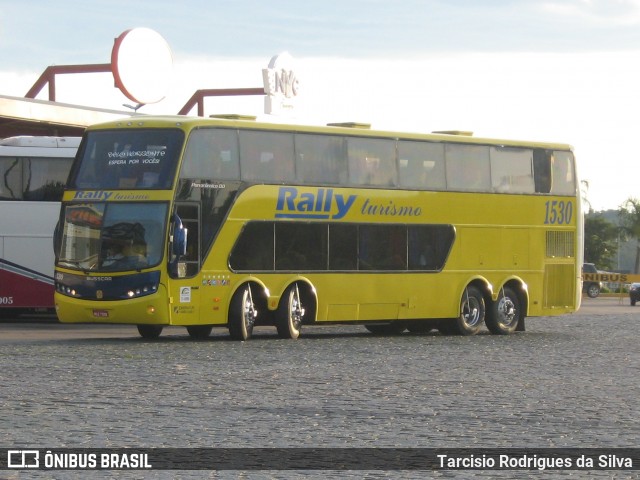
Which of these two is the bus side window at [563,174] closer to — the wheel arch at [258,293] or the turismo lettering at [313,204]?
the turismo lettering at [313,204]

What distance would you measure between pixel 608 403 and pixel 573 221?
17.5 meters

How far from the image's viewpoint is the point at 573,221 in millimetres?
31984

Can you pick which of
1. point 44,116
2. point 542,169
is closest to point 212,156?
point 542,169

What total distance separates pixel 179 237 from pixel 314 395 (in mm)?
Answer: 9440

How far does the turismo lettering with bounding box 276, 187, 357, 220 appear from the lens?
26.4 meters

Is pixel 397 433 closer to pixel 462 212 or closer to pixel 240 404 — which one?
pixel 240 404

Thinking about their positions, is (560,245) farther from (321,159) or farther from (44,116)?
(44,116)

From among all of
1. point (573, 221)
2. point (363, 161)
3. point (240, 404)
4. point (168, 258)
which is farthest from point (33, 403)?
point (573, 221)

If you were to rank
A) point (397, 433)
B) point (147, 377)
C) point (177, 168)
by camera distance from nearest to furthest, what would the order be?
1. point (397, 433)
2. point (147, 377)
3. point (177, 168)

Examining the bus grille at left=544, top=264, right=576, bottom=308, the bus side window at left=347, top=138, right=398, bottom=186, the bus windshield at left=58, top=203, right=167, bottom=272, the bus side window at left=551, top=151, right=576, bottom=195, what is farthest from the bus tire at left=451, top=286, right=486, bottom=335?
the bus windshield at left=58, top=203, right=167, bottom=272

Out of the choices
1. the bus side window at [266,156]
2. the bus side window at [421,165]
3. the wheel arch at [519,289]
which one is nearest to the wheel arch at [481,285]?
the wheel arch at [519,289]

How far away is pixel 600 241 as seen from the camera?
14650 centimetres

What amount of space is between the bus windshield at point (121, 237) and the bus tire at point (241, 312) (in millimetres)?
1742

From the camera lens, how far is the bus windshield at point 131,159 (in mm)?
24797
